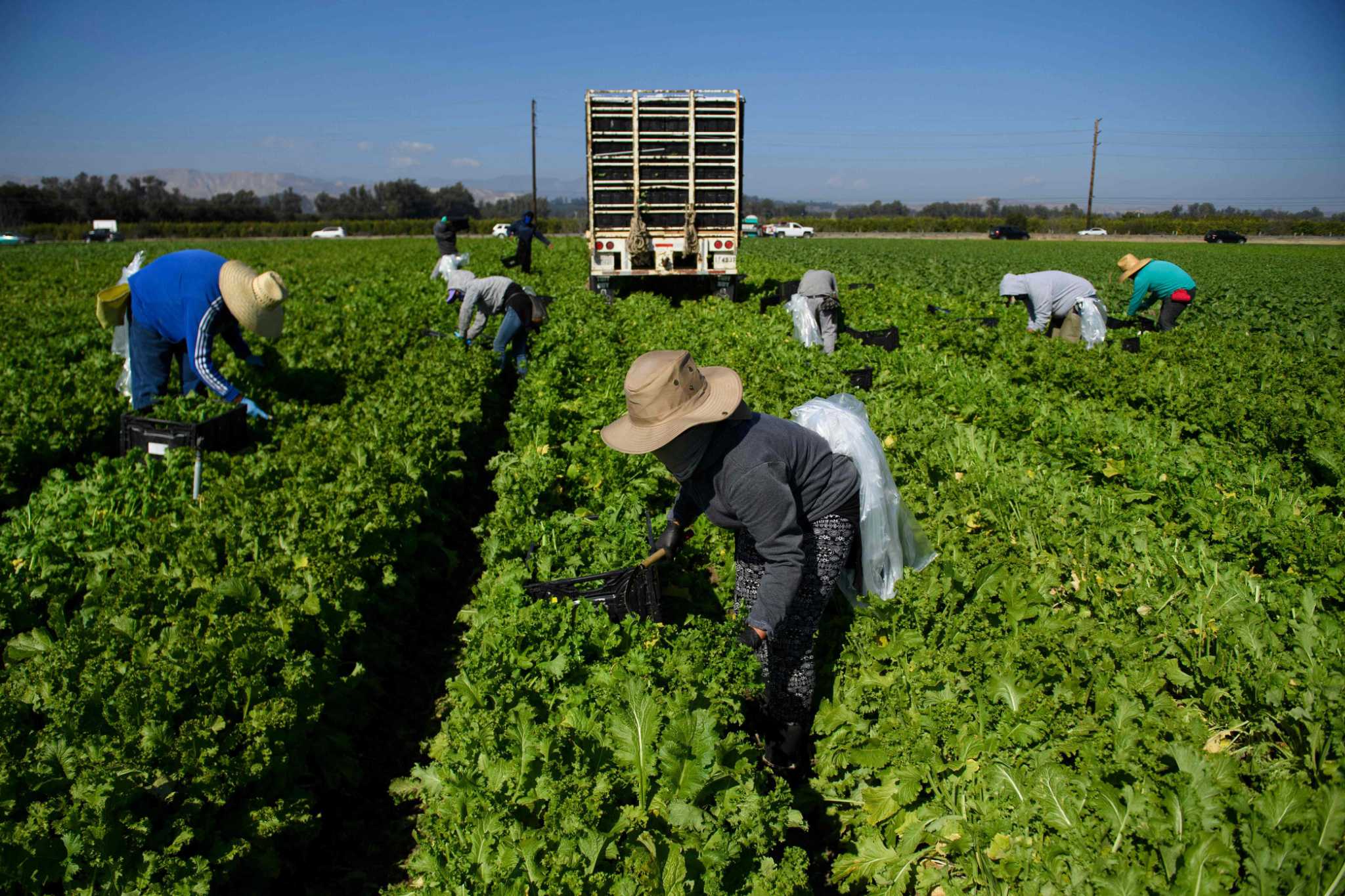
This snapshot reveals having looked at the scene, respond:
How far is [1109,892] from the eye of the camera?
2.12 meters

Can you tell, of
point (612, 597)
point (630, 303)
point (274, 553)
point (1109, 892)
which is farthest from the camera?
point (630, 303)

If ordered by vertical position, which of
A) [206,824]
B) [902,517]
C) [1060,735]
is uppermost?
[902,517]

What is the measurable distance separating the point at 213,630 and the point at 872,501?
294 centimetres

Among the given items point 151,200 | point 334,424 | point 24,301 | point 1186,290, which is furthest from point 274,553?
point 151,200

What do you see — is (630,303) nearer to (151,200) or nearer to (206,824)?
(206,824)

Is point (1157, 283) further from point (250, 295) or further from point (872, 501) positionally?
point (250, 295)

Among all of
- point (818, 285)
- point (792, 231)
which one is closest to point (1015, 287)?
point (818, 285)

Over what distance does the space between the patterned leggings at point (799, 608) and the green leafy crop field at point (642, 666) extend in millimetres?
208

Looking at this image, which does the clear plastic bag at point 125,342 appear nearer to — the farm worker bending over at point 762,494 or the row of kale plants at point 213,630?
the row of kale plants at point 213,630

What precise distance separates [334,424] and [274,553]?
2591mm

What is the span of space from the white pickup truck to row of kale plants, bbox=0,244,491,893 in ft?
216

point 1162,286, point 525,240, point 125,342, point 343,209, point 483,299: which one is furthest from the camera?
point 343,209

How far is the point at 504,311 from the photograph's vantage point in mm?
9820

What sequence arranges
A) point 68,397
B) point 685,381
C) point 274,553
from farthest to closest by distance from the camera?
point 68,397 → point 274,553 → point 685,381
